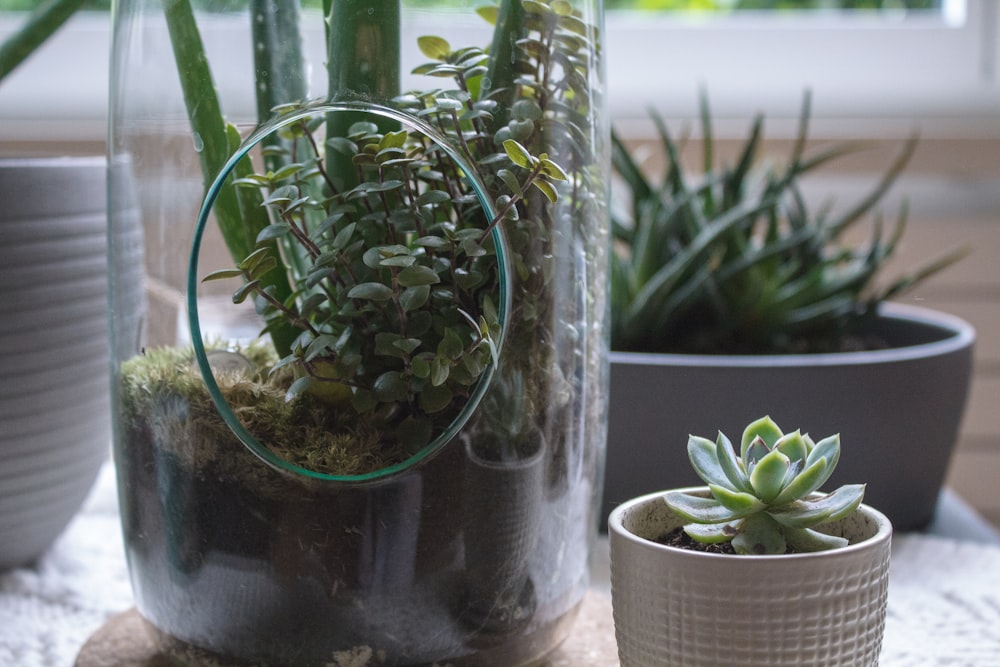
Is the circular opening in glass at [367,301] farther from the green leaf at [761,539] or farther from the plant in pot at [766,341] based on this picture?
the plant in pot at [766,341]

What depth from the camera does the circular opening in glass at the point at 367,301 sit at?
402mm

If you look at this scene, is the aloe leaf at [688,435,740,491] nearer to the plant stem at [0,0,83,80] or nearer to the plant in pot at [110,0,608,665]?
the plant in pot at [110,0,608,665]

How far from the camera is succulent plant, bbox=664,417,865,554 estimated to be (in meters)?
0.39

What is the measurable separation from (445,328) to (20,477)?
12.5 inches

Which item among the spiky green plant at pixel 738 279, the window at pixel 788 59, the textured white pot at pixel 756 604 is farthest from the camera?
the window at pixel 788 59

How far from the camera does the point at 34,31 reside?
577 mm

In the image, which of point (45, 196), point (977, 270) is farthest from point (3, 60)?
point (977, 270)

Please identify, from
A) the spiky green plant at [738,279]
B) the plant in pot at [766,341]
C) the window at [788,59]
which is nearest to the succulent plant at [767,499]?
the plant in pot at [766,341]

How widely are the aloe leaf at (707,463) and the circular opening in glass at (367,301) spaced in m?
0.09

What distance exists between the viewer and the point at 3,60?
1.90 feet

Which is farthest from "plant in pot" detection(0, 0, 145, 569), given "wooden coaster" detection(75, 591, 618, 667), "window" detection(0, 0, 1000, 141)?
"window" detection(0, 0, 1000, 141)

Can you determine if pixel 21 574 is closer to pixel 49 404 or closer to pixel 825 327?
pixel 49 404

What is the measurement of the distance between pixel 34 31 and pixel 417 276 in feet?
1.07

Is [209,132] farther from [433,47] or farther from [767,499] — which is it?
[767,499]
